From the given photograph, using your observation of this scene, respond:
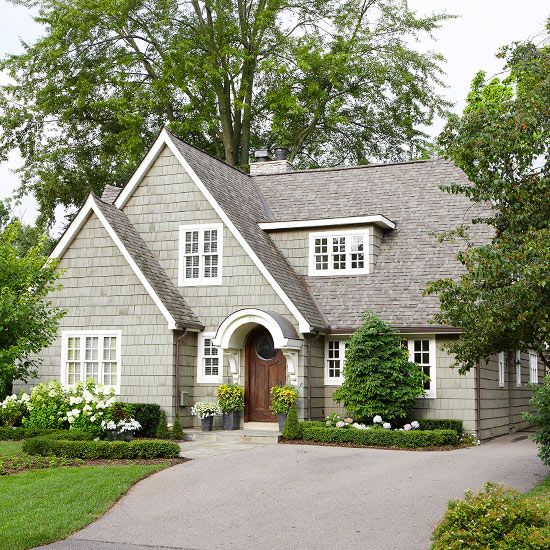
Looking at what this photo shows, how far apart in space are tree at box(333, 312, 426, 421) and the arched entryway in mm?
1639

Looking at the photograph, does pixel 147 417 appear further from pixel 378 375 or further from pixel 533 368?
pixel 533 368

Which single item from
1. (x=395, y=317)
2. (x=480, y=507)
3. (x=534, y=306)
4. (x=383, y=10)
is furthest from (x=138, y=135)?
(x=480, y=507)

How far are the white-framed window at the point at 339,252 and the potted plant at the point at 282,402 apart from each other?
4140 millimetres

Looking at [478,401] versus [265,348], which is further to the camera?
[265,348]

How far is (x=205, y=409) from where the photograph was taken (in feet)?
68.7

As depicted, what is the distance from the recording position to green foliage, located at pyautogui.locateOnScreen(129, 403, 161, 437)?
2022cm

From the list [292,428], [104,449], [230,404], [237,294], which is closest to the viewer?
[104,449]

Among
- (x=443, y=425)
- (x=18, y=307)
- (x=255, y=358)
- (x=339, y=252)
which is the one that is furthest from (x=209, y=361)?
(x=18, y=307)

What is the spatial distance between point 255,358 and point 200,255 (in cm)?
317

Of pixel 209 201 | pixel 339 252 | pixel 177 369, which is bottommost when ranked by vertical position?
pixel 177 369

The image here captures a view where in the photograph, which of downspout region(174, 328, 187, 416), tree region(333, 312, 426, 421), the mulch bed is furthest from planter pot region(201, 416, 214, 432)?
tree region(333, 312, 426, 421)

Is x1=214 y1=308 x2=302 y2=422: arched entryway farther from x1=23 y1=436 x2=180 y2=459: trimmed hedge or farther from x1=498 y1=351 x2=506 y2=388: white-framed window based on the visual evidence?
x1=498 y1=351 x2=506 y2=388: white-framed window

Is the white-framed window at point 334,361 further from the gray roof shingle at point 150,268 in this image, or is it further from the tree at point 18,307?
the tree at point 18,307

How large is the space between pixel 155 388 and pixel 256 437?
294 cm
